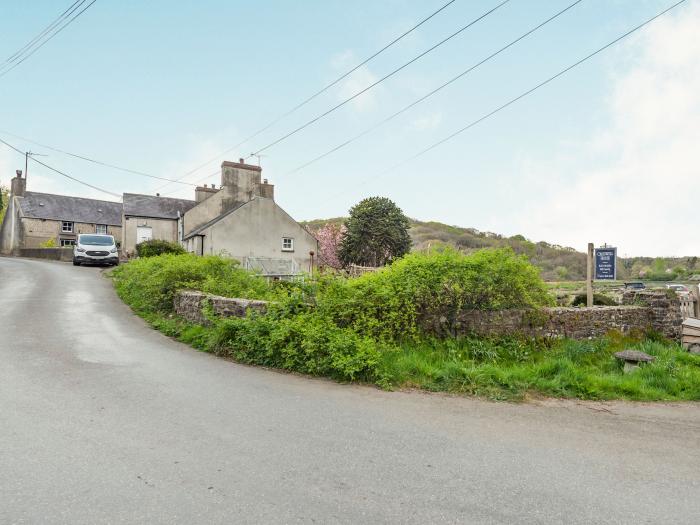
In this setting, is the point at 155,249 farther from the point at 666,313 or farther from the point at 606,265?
the point at 666,313

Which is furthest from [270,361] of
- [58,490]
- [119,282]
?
[119,282]

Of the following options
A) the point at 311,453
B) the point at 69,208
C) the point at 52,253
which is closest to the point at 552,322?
the point at 311,453

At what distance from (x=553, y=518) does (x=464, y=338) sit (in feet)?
16.2

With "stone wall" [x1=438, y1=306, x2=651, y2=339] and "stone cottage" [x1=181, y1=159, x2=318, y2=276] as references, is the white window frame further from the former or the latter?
"stone wall" [x1=438, y1=306, x2=651, y2=339]

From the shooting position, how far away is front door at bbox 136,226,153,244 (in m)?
39.2

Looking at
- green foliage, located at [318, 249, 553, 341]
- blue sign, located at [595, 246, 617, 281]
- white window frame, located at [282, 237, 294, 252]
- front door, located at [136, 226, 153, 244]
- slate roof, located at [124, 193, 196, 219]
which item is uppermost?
slate roof, located at [124, 193, 196, 219]

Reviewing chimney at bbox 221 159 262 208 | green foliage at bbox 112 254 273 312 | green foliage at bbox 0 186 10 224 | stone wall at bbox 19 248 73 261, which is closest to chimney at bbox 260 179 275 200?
chimney at bbox 221 159 262 208

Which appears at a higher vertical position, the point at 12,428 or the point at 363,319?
the point at 363,319

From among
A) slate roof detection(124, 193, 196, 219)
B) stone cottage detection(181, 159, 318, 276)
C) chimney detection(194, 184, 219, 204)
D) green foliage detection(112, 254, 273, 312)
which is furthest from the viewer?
slate roof detection(124, 193, 196, 219)

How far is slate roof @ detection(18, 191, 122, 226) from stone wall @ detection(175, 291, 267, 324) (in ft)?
170

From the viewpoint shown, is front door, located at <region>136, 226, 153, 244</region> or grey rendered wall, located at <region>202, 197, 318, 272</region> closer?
grey rendered wall, located at <region>202, 197, 318, 272</region>

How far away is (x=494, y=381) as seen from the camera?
628cm

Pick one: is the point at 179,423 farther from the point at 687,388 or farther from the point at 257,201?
the point at 257,201

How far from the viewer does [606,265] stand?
10.9m
